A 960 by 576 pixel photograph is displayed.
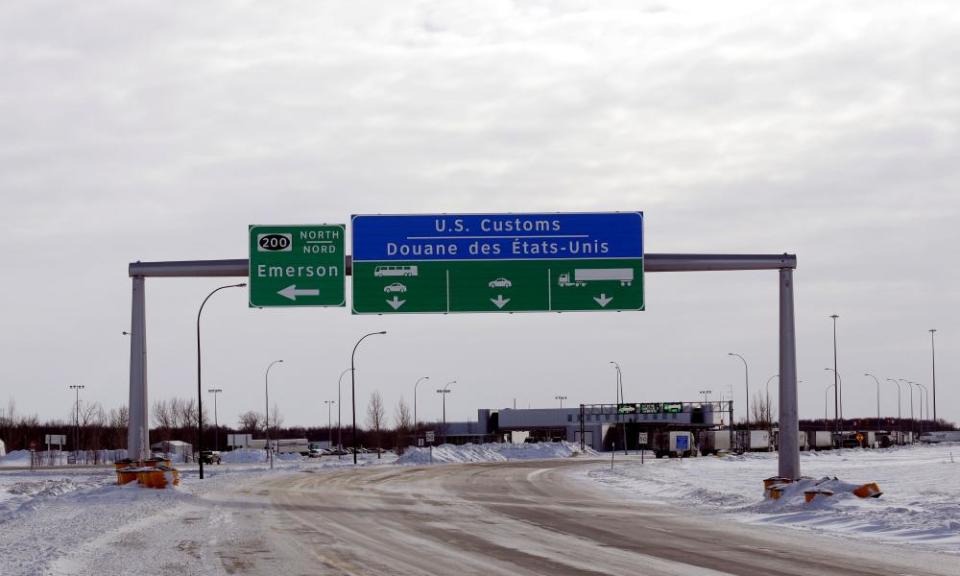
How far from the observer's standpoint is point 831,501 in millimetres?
28500

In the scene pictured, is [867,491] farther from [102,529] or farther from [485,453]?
[485,453]

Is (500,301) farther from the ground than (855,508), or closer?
farther from the ground

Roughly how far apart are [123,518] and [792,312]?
19.1m

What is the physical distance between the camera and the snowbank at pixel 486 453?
3733 inches

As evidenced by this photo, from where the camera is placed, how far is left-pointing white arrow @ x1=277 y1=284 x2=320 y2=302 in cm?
3325

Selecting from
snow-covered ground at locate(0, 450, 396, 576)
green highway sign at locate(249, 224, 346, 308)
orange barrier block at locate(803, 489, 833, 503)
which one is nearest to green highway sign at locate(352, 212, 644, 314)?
green highway sign at locate(249, 224, 346, 308)

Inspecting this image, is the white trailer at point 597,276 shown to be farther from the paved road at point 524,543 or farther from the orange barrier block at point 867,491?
the orange barrier block at point 867,491

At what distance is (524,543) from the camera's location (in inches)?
834

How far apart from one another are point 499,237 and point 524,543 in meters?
13.4

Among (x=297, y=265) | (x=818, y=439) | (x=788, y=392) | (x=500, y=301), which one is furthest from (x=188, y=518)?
(x=818, y=439)

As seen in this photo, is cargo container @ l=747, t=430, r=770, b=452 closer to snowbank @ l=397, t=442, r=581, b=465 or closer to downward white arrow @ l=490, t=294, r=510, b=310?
snowbank @ l=397, t=442, r=581, b=465

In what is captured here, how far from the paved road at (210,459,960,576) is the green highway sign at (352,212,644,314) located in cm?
597

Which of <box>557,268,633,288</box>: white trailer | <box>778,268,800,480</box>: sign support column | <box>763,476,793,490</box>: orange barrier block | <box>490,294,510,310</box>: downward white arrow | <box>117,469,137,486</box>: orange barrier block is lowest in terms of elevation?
<box>117,469,137,486</box>: orange barrier block

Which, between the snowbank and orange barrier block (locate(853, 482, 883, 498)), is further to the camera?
the snowbank
